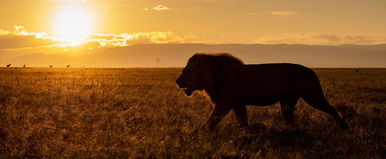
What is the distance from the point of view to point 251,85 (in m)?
8.57

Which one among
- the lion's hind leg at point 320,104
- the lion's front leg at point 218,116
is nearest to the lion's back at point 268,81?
the lion's hind leg at point 320,104

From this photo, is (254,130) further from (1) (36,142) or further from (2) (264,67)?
(1) (36,142)

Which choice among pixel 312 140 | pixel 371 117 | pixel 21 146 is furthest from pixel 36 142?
pixel 371 117

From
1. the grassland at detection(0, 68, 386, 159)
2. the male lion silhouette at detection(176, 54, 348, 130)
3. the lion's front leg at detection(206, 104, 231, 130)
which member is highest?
the male lion silhouette at detection(176, 54, 348, 130)

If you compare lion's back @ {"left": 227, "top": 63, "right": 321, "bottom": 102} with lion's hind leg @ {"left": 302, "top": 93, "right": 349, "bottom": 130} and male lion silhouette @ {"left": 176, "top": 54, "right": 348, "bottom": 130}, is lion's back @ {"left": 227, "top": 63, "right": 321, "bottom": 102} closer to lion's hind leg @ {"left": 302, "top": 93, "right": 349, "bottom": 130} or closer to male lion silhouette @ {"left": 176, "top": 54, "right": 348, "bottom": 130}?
male lion silhouette @ {"left": 176, "top": 54, "right": 348, "bottom": 130}

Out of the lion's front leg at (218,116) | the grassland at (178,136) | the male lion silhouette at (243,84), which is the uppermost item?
the male lion silhouette at (243,84)

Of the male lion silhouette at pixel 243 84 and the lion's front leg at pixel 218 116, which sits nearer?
the lion's front leg at pixel 218 116

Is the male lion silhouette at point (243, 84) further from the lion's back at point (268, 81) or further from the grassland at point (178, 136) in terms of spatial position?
the grassland at point (178, 136)

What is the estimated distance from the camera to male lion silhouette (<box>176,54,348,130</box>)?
855cm

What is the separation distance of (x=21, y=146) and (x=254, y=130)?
4.42 metres

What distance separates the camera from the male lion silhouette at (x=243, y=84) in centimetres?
855

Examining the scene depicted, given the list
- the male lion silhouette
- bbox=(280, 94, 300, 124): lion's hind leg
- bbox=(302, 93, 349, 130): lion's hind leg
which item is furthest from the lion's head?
bbox=(302, 93, 349, 130): lion's hind leg

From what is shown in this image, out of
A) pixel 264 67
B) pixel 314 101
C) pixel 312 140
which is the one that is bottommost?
pixel 312 140

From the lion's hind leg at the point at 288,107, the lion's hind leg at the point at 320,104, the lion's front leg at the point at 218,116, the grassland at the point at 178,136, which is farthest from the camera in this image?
the lion's hind leg at the point at 288,107
